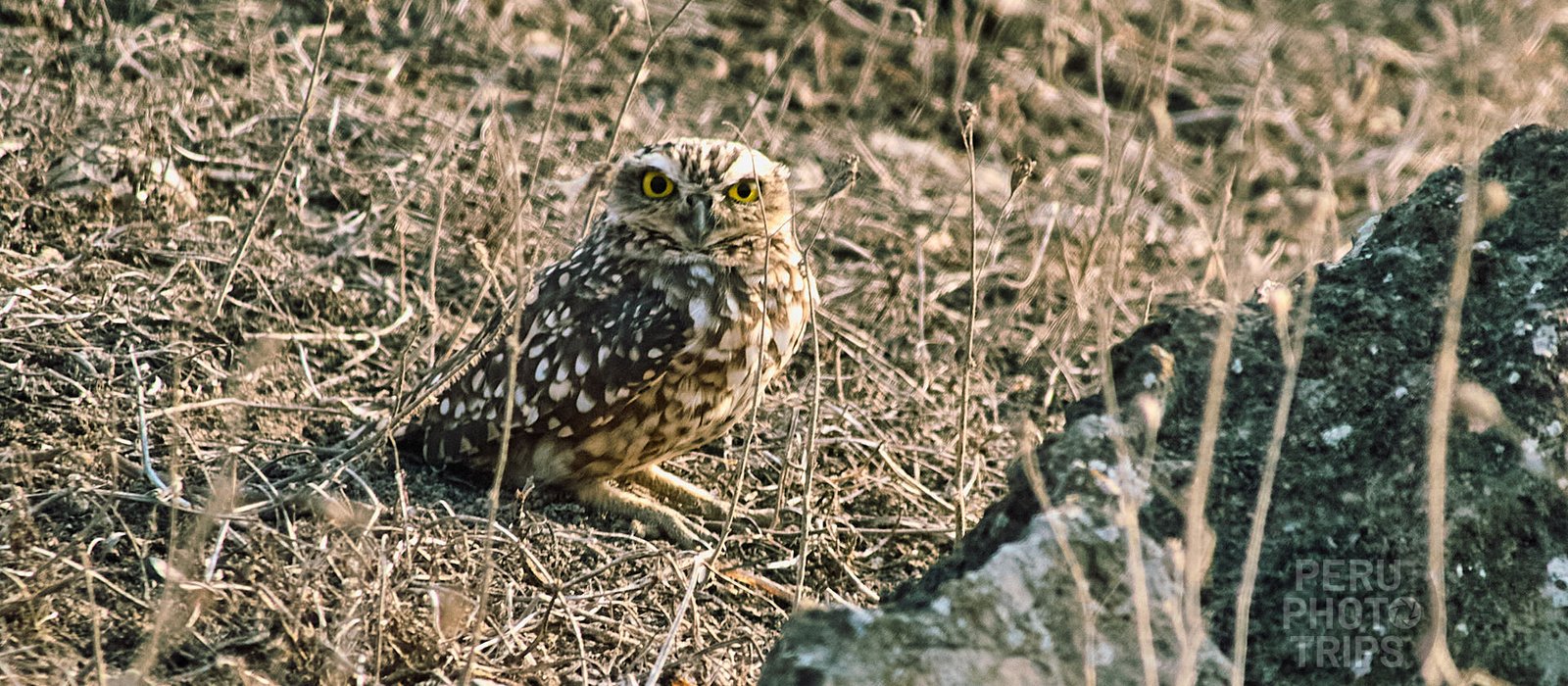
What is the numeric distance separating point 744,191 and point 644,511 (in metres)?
0.99

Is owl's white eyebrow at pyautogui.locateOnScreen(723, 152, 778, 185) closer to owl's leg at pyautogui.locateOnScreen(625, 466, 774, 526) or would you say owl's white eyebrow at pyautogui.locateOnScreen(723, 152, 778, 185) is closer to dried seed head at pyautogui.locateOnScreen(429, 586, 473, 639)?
owl's leg at pyautogui.locateOnScreen(625, 466, 774, 526)

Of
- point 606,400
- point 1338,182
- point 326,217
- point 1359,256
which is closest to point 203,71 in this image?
point 326,217

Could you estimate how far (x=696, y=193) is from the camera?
452 cm

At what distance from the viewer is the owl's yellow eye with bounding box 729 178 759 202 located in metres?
4.54

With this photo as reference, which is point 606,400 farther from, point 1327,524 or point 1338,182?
point 1338,182

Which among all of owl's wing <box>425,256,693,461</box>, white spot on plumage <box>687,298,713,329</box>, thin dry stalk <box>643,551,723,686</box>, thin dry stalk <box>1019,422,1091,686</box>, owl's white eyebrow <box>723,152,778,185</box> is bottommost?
thin dry stalk <box>643,551,723,686</box>

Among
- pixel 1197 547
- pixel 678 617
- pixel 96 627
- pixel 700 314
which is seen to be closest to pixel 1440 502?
pixel 1197 547

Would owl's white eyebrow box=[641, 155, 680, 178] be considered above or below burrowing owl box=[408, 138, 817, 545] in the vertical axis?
above

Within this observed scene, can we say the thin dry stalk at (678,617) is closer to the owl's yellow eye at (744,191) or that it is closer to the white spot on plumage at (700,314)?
the white spot on plumage at (700,314)

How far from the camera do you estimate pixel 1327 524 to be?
2.97 meters

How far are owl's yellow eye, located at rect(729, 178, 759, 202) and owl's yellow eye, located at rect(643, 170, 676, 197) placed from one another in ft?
0.58

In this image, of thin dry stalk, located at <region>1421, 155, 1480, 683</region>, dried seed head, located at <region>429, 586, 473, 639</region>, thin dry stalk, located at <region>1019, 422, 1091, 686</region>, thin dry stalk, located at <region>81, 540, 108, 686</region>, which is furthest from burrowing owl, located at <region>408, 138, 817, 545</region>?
thin dry stalk, located at <region>1421, 155, 1480, 683</region>

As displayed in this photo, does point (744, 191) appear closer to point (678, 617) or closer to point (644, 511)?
point (644, 511)

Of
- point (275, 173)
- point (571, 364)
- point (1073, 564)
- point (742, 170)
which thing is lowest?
point (571, 364)
